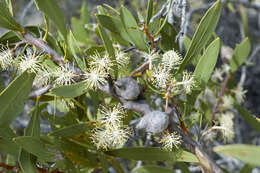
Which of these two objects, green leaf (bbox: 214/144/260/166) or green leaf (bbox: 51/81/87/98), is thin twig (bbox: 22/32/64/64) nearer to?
green leaf (bbox: 51/81/87/98)

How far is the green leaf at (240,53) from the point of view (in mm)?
1305

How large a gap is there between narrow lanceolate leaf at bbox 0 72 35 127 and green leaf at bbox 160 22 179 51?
499 mm

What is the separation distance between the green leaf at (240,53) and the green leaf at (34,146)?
1.01 metres

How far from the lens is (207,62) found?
Result: 87 cm

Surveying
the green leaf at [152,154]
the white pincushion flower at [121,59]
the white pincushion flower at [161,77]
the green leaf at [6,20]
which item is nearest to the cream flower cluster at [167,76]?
the white pincushion flower at [161,77]

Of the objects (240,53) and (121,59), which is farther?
(240,53)

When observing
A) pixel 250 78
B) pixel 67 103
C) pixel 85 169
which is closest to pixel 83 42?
pixel 67 103

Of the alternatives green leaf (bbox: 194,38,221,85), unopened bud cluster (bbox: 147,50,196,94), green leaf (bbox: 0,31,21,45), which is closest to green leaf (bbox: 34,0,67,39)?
green leaf (bbox: 0,31,21,45)

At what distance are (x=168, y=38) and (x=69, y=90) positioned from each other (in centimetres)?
46

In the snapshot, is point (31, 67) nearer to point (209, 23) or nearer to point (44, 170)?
point (44, 170)

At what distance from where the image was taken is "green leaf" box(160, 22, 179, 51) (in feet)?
3.30

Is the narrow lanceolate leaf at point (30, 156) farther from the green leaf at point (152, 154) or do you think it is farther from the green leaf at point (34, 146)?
the green leaf at point (152, 154)

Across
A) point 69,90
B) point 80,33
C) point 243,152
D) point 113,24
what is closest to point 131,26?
point 113,24

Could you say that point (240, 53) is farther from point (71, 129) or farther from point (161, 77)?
point (71, 129)
